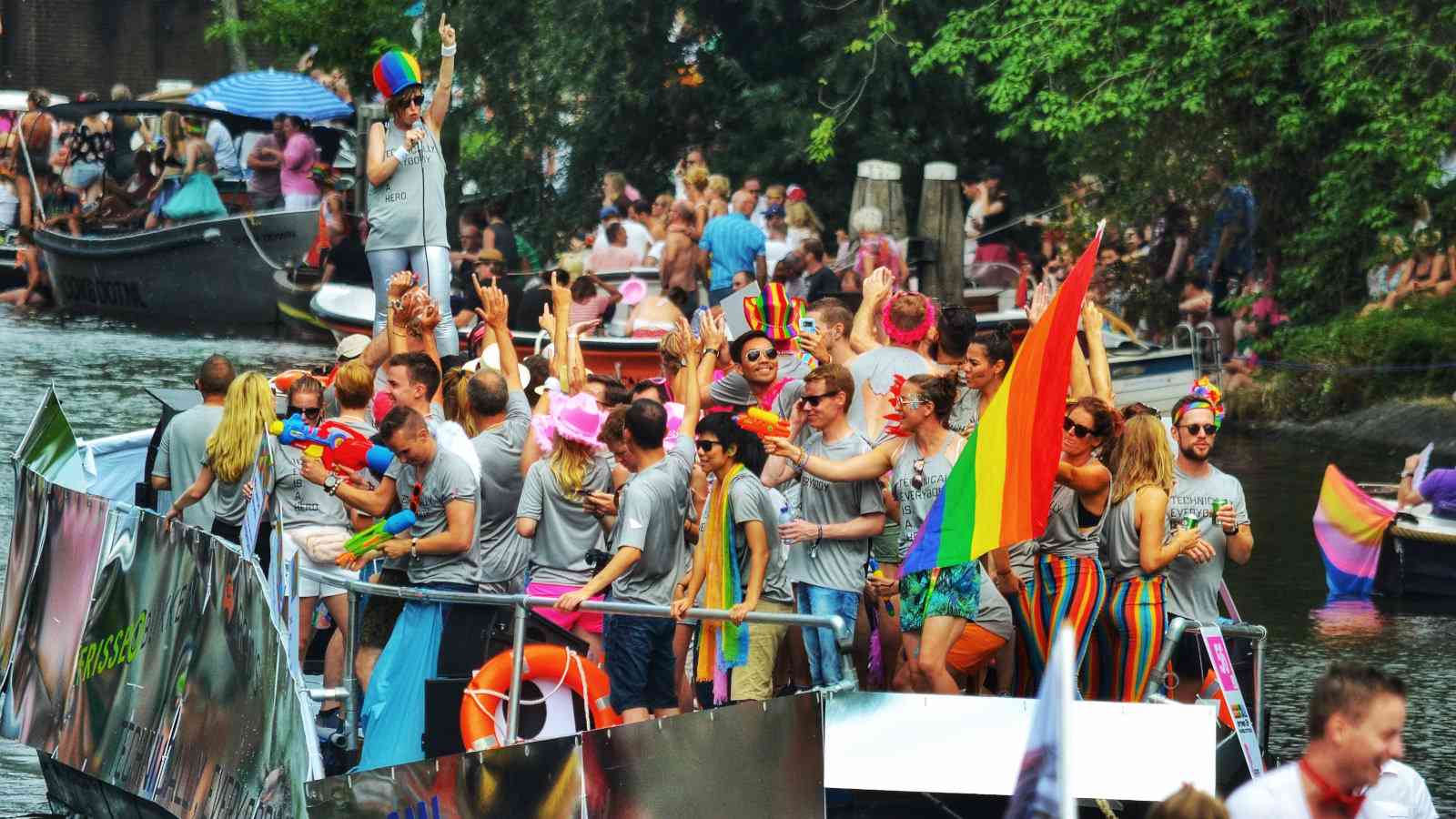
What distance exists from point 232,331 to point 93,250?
2.34m

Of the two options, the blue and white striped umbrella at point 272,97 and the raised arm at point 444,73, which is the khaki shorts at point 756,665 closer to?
the raised arm at point 444,73

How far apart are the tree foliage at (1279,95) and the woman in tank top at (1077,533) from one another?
13209mm

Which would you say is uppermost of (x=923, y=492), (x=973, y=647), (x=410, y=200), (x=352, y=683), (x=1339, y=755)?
(x=410, y=200)

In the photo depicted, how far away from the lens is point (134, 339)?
1018 inches

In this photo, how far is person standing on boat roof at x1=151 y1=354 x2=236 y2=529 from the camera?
10.3m

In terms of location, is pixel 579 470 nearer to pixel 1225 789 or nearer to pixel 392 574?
pixel 392 574

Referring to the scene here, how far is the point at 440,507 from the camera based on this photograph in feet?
27.3

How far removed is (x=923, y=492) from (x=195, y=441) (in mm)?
3811

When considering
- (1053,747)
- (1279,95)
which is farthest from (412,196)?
(1279,95)

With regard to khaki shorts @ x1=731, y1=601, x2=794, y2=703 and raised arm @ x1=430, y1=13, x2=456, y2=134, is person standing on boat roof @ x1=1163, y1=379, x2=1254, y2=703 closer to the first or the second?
khaki shorts @ x1=731, y1=601, x2=794, y2=703

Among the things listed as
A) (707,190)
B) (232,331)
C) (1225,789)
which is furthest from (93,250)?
(1225,789)

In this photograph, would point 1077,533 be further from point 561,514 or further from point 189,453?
point 189,453

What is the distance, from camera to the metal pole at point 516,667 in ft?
24.2

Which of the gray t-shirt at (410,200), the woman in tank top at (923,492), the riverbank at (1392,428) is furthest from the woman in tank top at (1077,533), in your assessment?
the riverbank at (1392,428)
